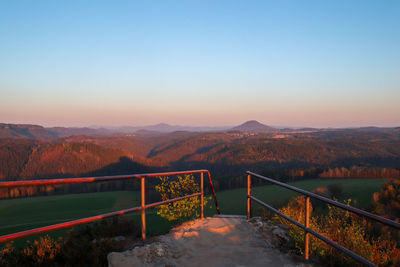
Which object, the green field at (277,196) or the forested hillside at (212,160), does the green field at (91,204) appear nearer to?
the green field at (277,196)

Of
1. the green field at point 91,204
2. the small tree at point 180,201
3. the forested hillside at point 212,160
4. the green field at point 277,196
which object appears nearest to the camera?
the small tree at point 180,201

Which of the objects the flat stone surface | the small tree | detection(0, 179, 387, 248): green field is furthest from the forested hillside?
the flat stone surface

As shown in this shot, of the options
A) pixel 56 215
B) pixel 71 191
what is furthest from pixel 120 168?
pixel 56 215

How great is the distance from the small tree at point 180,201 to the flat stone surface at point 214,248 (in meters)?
1.00

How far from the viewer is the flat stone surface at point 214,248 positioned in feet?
10.1

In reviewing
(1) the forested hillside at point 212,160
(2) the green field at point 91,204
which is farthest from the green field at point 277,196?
A: (1) the forested hillside at point 212,160

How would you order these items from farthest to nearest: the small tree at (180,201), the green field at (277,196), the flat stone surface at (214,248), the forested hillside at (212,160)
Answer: the forested hillside at (212,160), the green field at (277,196), the small tree at (180,201), the flat stone surface at (214,248)

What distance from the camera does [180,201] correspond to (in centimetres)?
561

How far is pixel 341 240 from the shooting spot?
425 cm

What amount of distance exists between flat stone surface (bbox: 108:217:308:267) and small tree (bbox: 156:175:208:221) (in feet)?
3.27

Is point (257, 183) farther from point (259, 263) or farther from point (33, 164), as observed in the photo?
point (33, 164)

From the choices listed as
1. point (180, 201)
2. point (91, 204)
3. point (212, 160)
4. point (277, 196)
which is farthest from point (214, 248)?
point (212, 160)

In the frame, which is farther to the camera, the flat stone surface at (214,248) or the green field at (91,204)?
the green field at (91,204)

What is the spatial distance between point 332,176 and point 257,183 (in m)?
16.8
